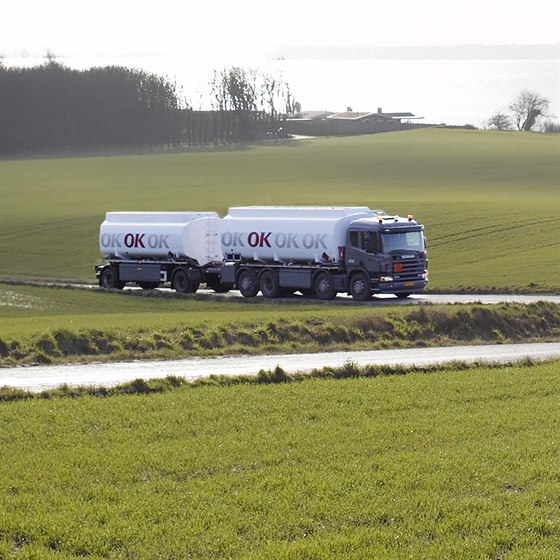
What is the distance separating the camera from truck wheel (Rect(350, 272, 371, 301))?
43.3m

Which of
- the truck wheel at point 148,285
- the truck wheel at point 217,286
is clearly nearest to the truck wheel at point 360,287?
the truck wheel at point 217,286

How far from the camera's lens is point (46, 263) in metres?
62.0

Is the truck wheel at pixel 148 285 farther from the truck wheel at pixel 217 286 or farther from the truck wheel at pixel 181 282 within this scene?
the truck wheel at pixel 217 286

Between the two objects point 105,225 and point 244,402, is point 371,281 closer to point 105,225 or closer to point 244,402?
point 105,225

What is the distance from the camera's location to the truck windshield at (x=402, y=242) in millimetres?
43750

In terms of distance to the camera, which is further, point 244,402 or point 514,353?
point 514,353

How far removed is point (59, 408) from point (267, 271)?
28.9 m

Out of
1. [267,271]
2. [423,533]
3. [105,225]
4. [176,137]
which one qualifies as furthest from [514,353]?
[176,137]

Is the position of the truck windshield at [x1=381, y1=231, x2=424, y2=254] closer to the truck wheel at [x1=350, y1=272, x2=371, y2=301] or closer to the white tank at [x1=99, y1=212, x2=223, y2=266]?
the truck wheel at [x1=350, y1=272, x2=371, y2=301]

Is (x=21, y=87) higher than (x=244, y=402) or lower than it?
higher

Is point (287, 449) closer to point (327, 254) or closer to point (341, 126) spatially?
point (327, 254)

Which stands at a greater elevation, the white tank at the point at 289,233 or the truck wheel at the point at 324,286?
the white tank at the point at 289,233

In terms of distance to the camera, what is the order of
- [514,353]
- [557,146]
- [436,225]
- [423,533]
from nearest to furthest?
[423,533] < [514,353] < [436,225] < [557,146]

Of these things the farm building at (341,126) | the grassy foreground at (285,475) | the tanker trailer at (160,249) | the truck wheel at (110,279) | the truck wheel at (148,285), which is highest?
the farm building at (341,126)
